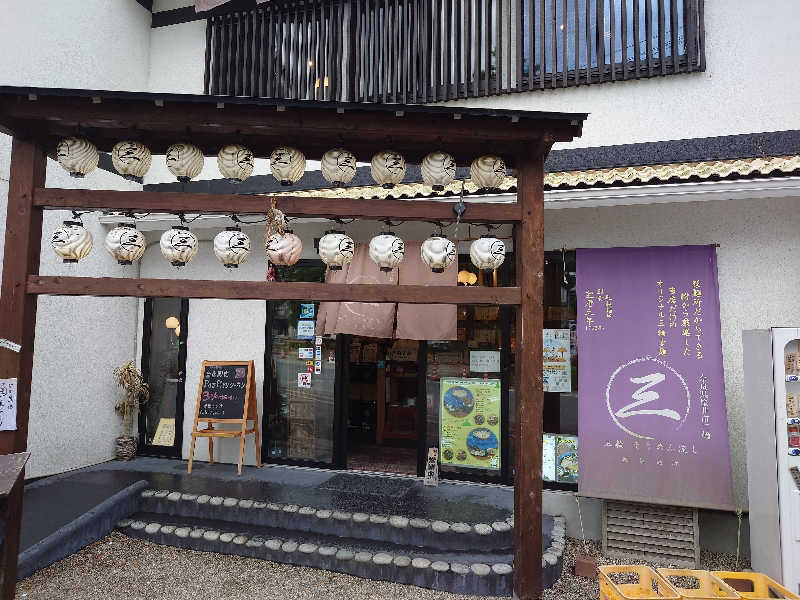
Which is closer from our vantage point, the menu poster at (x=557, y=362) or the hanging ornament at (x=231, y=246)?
the hanging ornament at (x=231, y=246)

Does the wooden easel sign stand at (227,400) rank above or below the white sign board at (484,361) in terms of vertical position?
below

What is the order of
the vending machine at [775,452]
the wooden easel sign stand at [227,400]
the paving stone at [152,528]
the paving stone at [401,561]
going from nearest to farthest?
the vending machine at [775,452]
the paving stone at [401,561]
the paving stone at [152,528]
the wooden easel sign stand at [227,400]

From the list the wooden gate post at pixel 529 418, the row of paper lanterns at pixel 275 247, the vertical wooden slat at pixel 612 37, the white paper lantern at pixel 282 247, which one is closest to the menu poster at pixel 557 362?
the wooden gate post at pixel 529 418

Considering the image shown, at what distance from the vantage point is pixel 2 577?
3.74 metres

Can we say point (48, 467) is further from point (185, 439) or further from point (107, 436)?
point (185, 439)

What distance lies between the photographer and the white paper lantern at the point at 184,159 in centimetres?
409

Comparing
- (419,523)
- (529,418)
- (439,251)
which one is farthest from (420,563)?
(439,251)

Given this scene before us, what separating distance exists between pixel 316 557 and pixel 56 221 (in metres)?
5.57

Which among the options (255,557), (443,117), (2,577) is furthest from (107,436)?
(443,117)

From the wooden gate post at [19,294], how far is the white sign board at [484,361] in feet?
15.7

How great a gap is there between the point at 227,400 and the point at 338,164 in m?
4.50

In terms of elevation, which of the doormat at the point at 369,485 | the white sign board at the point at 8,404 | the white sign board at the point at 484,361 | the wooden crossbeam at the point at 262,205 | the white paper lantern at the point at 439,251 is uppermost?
the wooden crossbeam at the point at 262,205

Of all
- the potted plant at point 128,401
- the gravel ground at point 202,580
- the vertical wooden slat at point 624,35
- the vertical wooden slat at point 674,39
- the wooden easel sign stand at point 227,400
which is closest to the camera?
the gravel ground at point 202,580

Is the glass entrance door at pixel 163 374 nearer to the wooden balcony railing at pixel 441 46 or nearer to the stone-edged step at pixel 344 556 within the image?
the stone-edged step at pixel 344 556
